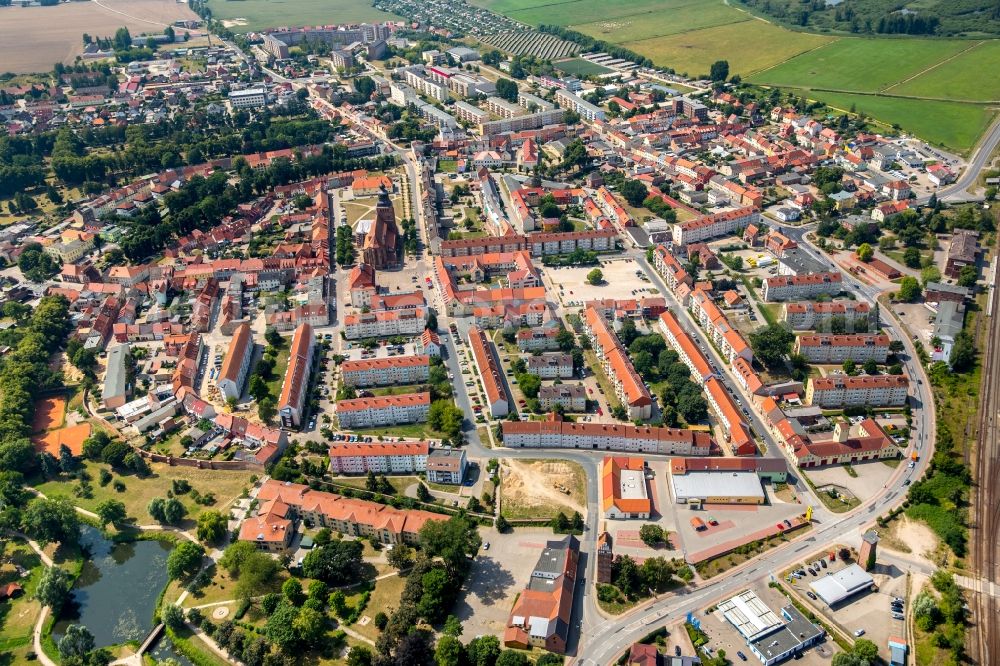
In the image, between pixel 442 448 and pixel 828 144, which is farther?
pixel 828 144

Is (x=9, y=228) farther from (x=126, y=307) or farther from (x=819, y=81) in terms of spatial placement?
(x=819, y=81)

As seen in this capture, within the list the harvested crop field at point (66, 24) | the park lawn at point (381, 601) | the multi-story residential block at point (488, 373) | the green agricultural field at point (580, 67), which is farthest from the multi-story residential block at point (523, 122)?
the harvested crop field at point (66, 24)

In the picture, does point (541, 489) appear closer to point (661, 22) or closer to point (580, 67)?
point (580, 67)

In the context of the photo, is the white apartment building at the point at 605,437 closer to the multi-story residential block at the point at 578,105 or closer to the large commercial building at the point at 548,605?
the large commercial building at the point at 548,605

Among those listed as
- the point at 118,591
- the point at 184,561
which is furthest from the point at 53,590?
the point at 184,561

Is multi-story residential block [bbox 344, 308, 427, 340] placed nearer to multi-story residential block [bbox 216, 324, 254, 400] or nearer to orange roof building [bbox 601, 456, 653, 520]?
multi-story residential block [bbox 216, 324, 254, 400]

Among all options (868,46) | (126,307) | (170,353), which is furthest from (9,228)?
(868,46)
